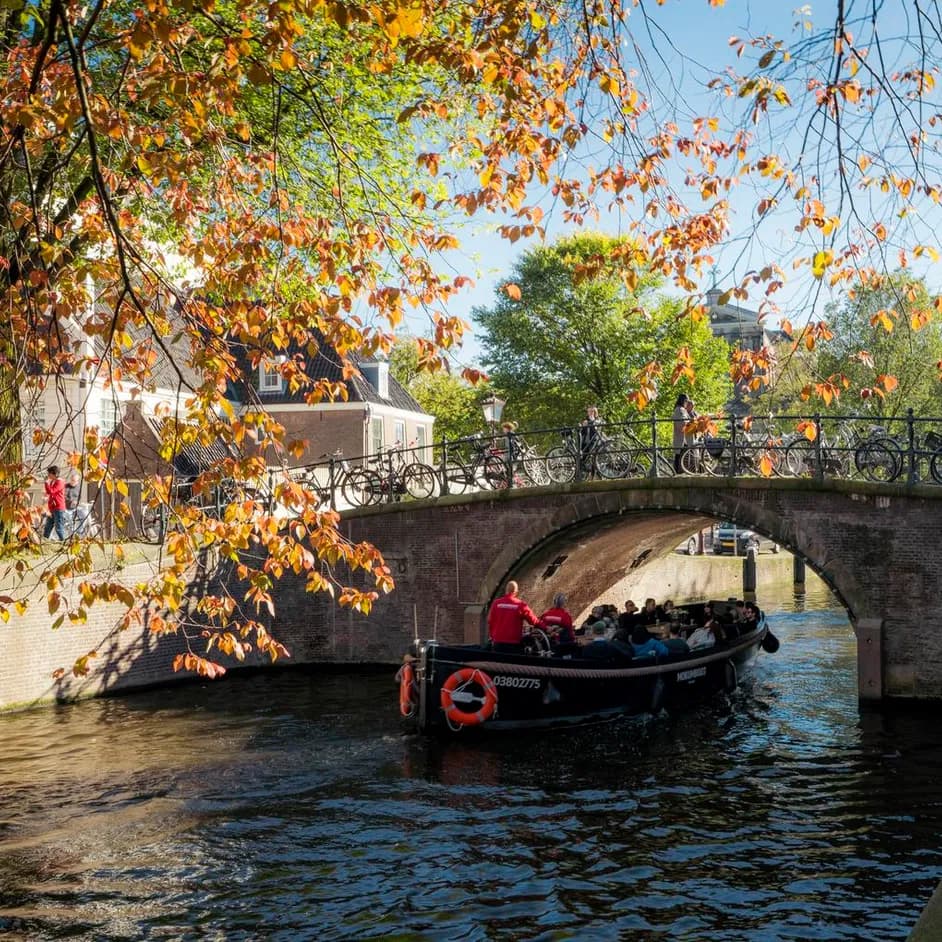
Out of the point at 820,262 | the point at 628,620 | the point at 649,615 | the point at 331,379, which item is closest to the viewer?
the point at 820,262

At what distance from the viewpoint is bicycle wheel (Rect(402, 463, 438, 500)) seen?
71.0ft

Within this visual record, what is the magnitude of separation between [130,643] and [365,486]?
19.6ft

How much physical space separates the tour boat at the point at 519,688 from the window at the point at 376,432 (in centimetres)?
2276

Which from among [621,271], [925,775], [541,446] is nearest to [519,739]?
[925,775]

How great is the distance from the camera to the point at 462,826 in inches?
448

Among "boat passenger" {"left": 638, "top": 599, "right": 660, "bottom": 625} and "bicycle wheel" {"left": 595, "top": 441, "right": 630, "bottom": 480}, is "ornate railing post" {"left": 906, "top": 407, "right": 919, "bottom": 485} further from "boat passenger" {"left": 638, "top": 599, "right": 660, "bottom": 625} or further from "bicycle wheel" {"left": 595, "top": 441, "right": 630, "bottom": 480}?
"boat passenger" {"left": 638, "top": 599, "right": 660, "bottom": 625}

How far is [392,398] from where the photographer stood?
41719mm

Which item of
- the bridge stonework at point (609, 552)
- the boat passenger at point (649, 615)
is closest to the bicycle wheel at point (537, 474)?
the bridge stonework at point (609, 552)

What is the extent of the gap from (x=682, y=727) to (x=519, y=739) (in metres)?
2.65

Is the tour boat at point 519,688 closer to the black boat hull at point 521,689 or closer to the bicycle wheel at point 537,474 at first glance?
the black boat hull at point 521,689

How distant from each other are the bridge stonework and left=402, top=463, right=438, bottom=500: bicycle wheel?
1.49 feet

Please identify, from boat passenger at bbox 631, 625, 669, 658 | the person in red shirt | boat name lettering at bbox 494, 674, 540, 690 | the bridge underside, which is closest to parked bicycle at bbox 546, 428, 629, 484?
the bridge underside

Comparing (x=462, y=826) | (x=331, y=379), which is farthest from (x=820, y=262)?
(x=331, y=379)

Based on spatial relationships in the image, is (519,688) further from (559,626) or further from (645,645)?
(645,645)
